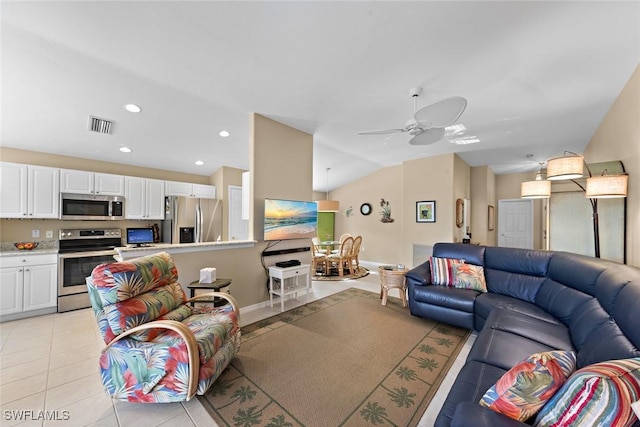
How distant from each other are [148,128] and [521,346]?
5.01m

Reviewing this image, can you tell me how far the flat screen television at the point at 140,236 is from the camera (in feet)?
14.0

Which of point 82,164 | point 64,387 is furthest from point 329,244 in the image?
point 82,164

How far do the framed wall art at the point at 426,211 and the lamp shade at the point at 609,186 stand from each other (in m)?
2.89

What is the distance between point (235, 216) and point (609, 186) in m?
5.99

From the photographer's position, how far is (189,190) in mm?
5102

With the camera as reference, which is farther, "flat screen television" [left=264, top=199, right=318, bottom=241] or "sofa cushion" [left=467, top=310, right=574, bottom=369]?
"flat screen television" [left=264, top=199, right=318, bottom=241]

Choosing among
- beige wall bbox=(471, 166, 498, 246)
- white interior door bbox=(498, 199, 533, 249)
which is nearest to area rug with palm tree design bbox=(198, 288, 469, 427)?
beige wall bbox=(471, 166, 498, 246)

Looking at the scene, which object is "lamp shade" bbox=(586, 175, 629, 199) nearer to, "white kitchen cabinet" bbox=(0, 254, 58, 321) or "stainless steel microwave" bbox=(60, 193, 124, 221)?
"stainless steel microwave" bbox=(60, 193, 124, 221)

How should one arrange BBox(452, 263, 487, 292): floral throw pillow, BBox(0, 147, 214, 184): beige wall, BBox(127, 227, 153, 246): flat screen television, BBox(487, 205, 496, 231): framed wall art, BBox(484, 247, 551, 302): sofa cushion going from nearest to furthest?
BBox(484, 247, 551, 302): sofa cushion < BBox(452, 263, 487, 292): floral throw pillow < BBox(0, 147, 214, 184): beige wall < BBox(127, 227, 153, 246): flat screen television < BBox(487, 205, 496, 231): framed wall art

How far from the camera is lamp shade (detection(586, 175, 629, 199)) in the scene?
244 cm

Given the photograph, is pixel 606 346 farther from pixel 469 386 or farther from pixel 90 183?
pixel 90 183

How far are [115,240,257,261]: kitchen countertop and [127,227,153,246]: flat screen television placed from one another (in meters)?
1.71

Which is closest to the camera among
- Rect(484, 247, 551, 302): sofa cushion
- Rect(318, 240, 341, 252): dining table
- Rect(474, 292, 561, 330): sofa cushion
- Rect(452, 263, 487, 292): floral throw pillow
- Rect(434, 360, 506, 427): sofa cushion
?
Rect(434, 360, 506, 427): sofa cushion

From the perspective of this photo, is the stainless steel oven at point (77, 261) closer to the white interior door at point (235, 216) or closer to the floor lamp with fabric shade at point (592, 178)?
the white interior door at point (235, 216)
